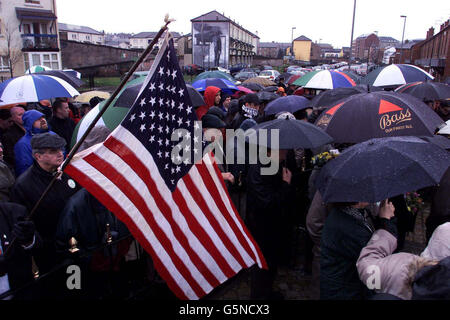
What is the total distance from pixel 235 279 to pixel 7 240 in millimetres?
2613

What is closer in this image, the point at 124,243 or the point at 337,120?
the point at 124,243

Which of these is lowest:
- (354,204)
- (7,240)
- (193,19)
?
(7,240)

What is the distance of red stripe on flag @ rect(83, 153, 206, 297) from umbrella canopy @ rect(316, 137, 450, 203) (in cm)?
128

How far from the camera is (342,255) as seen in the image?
2.64 m

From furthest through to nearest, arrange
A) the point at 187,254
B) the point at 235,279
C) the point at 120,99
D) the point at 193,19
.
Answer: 1. the point at 193,19
2. the point at 120,99
3. the point at 235,279
4. the point at 187,254

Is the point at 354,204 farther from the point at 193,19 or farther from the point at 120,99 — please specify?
the point at 193,19

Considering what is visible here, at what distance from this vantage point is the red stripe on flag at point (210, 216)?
118 inches

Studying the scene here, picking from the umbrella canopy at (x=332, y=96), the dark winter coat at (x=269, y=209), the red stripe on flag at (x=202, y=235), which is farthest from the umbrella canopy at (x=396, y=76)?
the red stripe on flag at (x=202, y=235)

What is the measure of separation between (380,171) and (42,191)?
292 cm

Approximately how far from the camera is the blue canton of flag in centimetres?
249

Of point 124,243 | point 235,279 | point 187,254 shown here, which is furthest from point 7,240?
point 235,279

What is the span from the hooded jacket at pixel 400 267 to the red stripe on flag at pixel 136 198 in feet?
4.65

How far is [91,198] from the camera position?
10.1 feet
